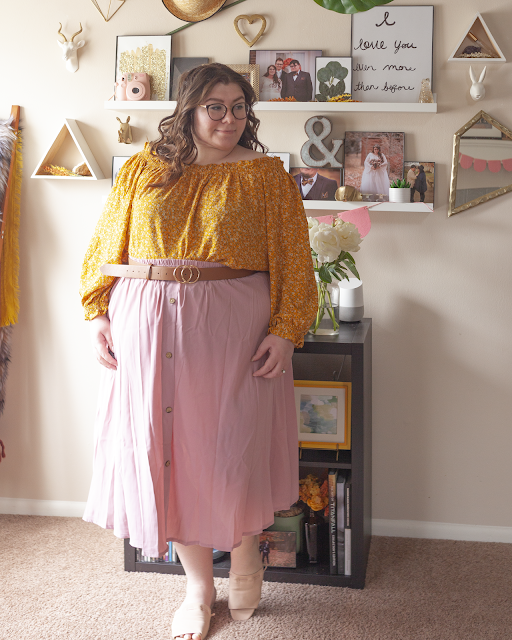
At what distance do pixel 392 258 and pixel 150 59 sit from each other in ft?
3.52

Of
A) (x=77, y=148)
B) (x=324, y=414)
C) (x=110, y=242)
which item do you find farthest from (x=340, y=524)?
(x=77, y=148)

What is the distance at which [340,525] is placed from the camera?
1953mm

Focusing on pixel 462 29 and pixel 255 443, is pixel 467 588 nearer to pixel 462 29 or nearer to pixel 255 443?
pixel 255 443

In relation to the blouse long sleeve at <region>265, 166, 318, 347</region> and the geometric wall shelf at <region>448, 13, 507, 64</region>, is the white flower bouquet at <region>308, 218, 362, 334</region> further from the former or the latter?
the geometric wall shelf at <region>448, 13, 507, 64</region>

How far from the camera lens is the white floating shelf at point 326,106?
6.59 feet

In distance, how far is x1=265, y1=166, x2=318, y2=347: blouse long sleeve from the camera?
1.52 meters

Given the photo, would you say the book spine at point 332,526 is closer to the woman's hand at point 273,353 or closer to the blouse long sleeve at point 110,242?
the woman's hand at point 273,353

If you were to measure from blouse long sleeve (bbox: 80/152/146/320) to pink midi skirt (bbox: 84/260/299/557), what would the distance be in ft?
0.28

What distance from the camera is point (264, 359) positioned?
1.55 metres

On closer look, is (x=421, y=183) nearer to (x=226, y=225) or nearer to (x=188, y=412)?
(x=226, y=225)

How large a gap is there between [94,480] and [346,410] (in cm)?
79

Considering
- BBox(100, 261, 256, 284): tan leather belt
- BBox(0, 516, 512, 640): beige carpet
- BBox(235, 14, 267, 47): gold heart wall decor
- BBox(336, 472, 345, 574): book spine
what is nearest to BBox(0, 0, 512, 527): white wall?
BBox(235, 14, 267, 47): gold heart wall decor

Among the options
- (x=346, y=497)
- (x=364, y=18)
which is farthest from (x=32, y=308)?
(x=364, y=18)

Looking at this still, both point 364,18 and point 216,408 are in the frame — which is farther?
point 364,18
